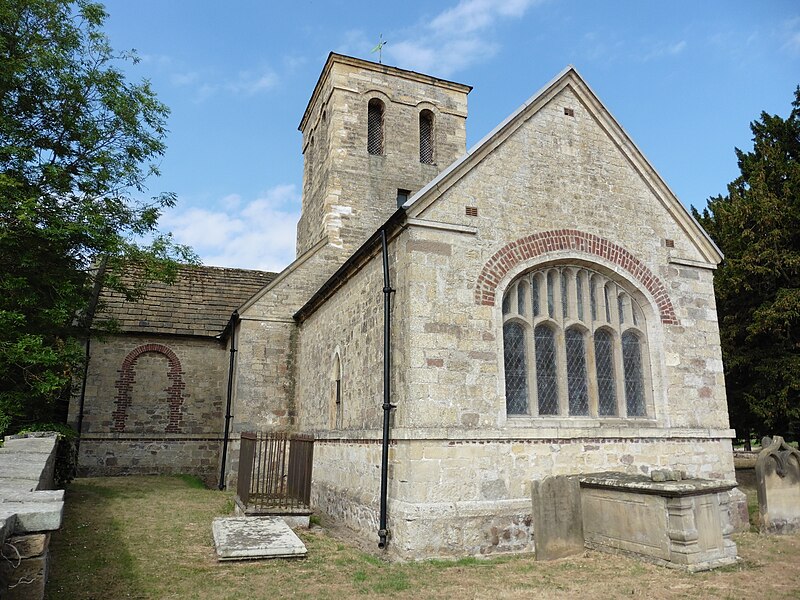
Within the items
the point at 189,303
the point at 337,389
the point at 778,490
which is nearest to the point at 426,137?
the point at 189,303

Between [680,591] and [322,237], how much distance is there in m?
13.1

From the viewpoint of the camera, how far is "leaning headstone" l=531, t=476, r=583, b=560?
8.33 metres

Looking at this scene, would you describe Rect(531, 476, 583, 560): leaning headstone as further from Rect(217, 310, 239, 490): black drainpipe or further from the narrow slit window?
Rect(217, 310, 239, 490): black drainpipe

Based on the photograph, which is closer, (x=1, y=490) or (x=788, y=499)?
(x=1, y=490)

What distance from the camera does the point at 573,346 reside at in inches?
409

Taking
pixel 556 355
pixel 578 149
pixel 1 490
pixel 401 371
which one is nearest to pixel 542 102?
pixel 578 149

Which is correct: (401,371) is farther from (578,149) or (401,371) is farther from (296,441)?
(578,149)

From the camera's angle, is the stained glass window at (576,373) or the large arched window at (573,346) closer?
the large arched window at (573,346)

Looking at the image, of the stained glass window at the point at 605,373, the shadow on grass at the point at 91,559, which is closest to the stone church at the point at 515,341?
the stained glass window at the point at 605,373

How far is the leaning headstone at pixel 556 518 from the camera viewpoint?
8.33 meters

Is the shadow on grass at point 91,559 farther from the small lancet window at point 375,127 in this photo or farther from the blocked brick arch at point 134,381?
the small lancet window at point 375,127

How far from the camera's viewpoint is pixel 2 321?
11008mm

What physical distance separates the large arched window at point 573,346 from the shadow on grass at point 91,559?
5918 mm

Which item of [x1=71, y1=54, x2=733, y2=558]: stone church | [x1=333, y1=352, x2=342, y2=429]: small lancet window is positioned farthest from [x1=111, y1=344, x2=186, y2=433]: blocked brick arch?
[x1=333, y1=352, x2=342, y2=429]: small lancet window
